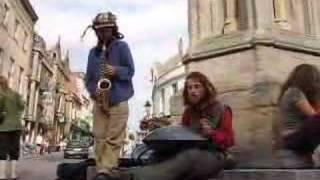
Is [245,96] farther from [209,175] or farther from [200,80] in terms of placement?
[209,175]

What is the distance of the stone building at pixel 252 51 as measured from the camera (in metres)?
5.25

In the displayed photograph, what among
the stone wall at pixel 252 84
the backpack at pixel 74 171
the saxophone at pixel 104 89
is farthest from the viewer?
the stone wall at pixel 252 84

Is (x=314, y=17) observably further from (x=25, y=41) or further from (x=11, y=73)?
(x=25, y=41)

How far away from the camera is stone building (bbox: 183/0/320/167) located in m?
5.25

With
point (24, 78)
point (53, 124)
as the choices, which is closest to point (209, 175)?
point (24, 78)

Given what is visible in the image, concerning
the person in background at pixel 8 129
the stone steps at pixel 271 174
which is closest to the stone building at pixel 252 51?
the stone steps at pixel 271 174

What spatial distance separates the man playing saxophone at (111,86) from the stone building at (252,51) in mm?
1414

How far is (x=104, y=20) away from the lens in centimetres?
430

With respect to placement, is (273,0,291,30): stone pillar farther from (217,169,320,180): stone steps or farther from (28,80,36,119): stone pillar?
(28,80,36,119): stone pillar

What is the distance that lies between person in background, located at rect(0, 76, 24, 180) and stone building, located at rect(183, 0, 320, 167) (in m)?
2.39

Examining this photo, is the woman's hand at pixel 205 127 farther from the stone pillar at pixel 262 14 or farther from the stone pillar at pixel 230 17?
the stone pillar at pixel 230 17

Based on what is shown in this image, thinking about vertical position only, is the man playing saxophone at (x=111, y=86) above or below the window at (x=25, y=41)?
below

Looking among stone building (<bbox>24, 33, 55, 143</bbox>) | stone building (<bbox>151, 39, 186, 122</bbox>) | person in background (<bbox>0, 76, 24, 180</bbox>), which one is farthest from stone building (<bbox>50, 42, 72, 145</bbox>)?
person in background (<bbox>0, 76, 24, 180</bbox>)

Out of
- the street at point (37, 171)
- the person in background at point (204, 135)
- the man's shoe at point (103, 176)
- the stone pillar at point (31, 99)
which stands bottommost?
the street at point (37, 171)
